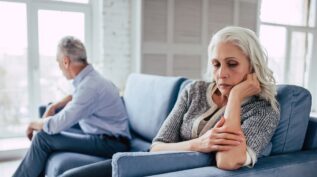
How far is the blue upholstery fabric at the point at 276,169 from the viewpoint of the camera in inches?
42.6

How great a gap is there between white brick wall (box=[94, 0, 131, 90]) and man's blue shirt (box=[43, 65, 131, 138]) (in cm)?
153

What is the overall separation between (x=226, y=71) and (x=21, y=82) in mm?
2895

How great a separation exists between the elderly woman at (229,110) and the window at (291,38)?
13.5ft

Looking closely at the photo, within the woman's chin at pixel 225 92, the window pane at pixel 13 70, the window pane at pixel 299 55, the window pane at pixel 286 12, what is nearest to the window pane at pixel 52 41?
the window pane at pixel 13 70

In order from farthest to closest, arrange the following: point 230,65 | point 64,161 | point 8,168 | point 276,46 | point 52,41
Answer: point 276,46
point 52,41
point 8,168
point 64,161
point 230,65

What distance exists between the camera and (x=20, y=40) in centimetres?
344

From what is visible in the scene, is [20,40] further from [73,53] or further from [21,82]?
[73,53]

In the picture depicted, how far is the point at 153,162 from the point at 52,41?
291 centimetres

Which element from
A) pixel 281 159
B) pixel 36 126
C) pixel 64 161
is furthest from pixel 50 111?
pixel 281 159

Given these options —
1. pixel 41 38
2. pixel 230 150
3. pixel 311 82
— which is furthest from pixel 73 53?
pixel 311 82

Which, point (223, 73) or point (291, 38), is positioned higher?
point (291, 38)

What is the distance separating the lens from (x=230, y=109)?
4.01ft

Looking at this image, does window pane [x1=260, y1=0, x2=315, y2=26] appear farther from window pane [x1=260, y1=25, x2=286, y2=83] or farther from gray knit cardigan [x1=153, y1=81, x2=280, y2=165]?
gray knit cardigan [x1=153, y1=81, x2=280, y2=165]

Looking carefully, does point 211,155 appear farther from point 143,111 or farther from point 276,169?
point 143,111
